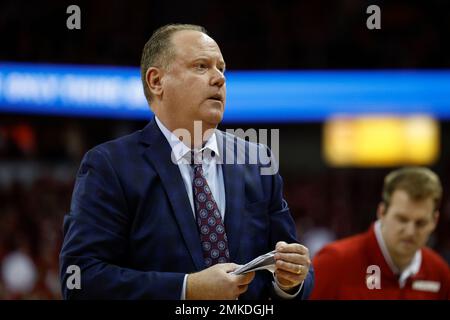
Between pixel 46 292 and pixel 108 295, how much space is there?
554 centimetres

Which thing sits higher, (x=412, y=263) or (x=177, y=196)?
(x=177, y=196)

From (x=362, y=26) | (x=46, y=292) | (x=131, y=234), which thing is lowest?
(x=46, y=292)

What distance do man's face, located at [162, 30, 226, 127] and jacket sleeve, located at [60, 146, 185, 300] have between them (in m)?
0.26

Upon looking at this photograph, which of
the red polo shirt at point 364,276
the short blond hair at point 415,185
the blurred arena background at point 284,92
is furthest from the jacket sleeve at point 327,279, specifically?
the blurred arena background at point 284,92

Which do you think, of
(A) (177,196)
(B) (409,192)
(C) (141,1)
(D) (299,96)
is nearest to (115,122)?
(C) (141,1)

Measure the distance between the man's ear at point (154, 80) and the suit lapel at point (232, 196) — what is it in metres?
0.23

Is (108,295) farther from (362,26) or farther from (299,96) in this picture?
(362,26)

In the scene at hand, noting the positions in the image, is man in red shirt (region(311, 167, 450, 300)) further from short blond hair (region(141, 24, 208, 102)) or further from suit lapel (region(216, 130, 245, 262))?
short blond hair (region(141, 24, 208, 102))

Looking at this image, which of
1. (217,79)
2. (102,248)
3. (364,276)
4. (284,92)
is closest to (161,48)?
(217,79)

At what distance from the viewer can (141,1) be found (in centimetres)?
958

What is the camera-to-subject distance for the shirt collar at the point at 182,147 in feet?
7.04

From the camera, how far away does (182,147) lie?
215 centimetres

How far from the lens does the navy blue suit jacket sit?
196 cm

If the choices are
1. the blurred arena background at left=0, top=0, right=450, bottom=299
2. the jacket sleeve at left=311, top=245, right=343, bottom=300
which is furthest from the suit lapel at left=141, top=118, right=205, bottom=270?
the blurred arena background at left=0, top=0, right=450, bottom=299
